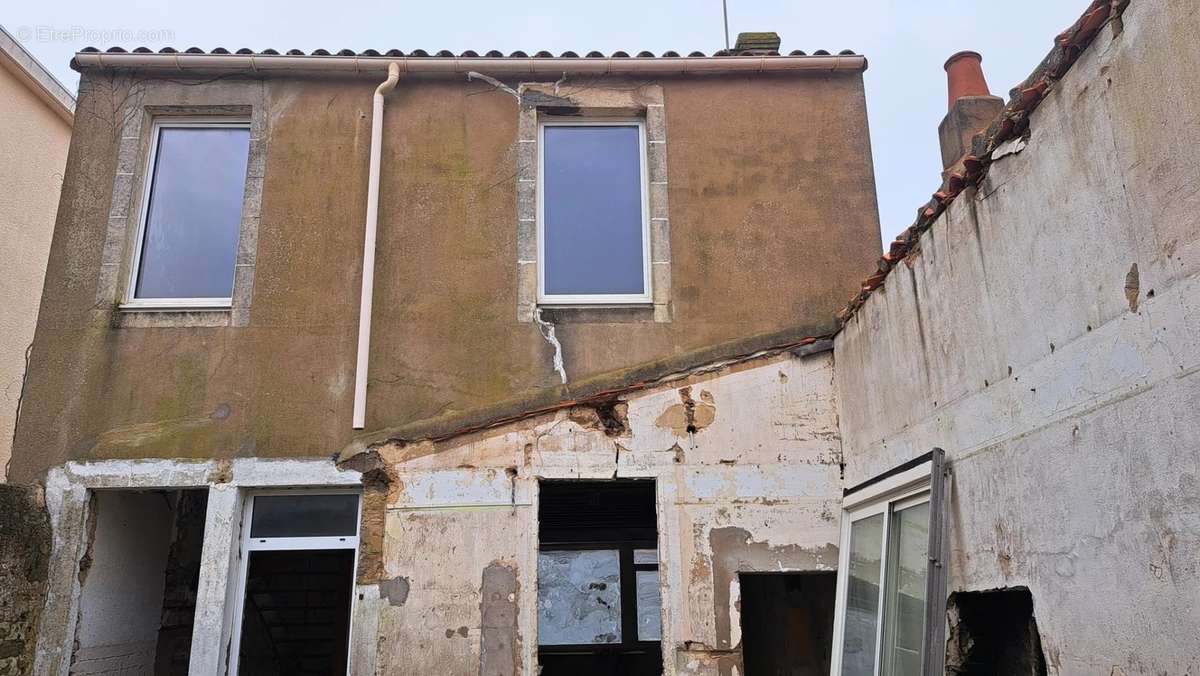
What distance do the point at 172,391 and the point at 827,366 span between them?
197 inches

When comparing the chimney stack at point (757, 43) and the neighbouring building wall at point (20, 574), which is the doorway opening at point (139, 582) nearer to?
the neighbouring building wall at point (20, 574)

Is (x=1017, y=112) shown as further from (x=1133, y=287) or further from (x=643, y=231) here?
(x=643, y=231)

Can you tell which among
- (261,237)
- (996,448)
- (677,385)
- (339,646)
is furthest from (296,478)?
(996,448)

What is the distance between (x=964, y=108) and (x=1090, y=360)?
12.9 ft

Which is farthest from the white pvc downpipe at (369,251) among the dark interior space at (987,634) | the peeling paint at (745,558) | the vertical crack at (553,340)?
the dark interior space at (987,634)

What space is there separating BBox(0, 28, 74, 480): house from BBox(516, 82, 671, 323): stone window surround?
20.7 feet

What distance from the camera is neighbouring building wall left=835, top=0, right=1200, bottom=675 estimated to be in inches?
115

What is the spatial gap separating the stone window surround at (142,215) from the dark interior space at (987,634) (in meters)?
5.44

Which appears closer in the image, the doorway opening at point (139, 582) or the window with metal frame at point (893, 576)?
the window with metal frame at point (893, 576)

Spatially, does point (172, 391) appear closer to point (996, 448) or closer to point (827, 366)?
point (827, 366)

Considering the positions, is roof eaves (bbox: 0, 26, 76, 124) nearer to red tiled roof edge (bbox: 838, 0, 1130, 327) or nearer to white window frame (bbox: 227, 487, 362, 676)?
white window frame (bbox: 227, 487, 362, 676)

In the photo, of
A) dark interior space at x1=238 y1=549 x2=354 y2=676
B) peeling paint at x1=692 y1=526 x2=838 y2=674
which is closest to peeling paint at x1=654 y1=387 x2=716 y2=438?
peeling paint at x1=692 y1=526 x2=838 y2=674

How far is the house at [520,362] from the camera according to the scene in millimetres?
4547

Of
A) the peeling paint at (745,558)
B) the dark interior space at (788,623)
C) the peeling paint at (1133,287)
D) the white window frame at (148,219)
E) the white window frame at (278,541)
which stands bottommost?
the dark interior space at (788,623)
